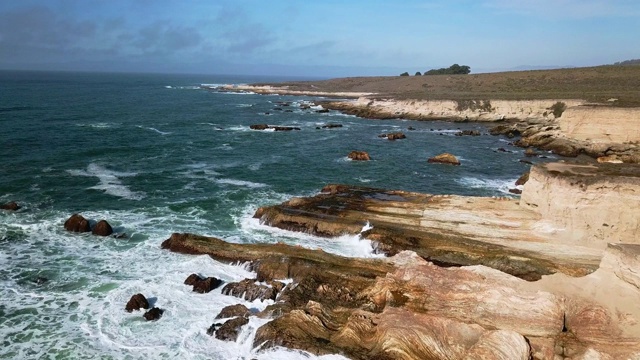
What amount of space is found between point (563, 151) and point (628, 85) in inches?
1770

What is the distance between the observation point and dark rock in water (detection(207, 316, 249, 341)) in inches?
729

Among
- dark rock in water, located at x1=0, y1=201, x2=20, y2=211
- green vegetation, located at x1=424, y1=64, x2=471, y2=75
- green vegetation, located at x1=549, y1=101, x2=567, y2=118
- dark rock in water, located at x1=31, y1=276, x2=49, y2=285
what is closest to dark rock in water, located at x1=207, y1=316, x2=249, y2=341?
dark rock in water, located at x1=31, y1=276, x2=49, y2=285

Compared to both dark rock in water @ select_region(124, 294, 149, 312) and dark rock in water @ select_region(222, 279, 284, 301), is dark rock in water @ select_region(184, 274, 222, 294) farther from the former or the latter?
dark rock in water @ select_region(124, 294, 149, 312)

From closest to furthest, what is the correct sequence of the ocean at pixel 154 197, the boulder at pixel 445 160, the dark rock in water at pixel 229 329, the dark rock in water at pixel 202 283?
the dark rock in water at pixel 229 329 → the ocean at pixel 154 197 → the dark rock in water at pixel 202 283 → the boulder at pixel 445 160

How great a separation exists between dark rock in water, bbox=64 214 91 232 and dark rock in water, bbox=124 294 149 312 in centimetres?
1095

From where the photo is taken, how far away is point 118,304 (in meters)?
21.2

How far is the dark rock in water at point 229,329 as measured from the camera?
60.8ft

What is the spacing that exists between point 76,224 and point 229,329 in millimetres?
16356

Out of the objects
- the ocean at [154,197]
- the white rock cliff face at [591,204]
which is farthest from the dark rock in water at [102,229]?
the white rock cliff face at [591,204]

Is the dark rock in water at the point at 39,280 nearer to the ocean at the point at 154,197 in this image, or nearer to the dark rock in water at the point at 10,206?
the ocean at the point at 154,197

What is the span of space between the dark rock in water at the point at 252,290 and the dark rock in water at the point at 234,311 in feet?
5.05

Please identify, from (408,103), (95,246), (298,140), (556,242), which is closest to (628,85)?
(408,103)

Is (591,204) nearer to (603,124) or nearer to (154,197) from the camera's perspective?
(154,197)

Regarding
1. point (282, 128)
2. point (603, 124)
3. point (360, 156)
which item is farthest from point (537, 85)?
point (360, 156)
